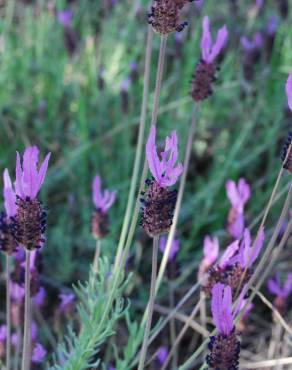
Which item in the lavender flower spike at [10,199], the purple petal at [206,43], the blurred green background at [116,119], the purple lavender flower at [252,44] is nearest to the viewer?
the lavender flower spike at [10,199]

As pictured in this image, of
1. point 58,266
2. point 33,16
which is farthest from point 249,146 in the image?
point 33,16

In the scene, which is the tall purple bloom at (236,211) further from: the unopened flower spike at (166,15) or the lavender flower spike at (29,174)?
the lavender flower spike at (29,174)

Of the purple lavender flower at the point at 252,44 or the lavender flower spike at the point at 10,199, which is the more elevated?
the purple lavender flower at the point at 252,44

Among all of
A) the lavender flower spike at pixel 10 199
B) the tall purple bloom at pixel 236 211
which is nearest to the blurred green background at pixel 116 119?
the tall purple bloom at pixel 236 211

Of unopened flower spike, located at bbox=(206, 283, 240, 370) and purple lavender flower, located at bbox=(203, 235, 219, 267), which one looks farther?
purple lavender flower, located at bbox=(203, 235, 219, 267)

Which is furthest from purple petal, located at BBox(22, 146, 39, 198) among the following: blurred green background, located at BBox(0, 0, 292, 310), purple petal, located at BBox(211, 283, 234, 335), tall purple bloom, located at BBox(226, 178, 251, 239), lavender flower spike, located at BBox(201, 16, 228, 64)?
blurred green background, located at BBox(0, 0, 292, 310)

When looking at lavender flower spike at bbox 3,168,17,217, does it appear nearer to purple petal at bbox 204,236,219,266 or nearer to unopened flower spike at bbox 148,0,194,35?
unopened flower spike at bbox 148,0,194,35
